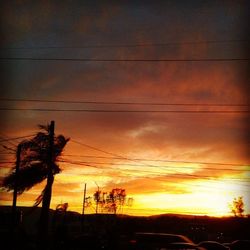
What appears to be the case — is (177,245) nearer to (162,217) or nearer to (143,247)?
(143,247)

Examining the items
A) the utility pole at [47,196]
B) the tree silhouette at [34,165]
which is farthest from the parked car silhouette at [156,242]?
the tree silhouette at [34,165]

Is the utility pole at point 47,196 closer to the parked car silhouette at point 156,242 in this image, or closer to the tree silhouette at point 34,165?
the tree silhouette at point 34,165

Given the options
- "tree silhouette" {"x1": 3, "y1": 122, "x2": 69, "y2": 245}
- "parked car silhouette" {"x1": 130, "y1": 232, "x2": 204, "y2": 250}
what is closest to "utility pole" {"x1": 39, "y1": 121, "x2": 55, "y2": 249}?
"tree silhouette" {"x1": 3, "y1": 122, "x2": 69, "y2": 245}

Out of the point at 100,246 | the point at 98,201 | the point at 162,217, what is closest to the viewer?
the point at 100,246

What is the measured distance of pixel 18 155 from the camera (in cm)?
2697

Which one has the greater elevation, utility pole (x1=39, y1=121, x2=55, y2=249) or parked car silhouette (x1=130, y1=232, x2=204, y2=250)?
utility pole (x1=39, y1=121, x2=55, y2=249)

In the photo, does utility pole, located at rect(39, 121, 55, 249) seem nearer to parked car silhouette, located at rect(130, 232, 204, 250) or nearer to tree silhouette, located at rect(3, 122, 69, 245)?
tree silhouette, located at rect(3, 122, 69, 245)

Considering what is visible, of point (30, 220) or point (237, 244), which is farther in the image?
point (30, 220)

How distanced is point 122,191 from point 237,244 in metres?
49.9

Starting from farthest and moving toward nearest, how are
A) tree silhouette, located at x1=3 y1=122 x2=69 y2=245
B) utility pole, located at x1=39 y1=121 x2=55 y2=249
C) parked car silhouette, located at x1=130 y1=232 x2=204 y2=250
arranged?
tree silhouette, located at x1=3 y1=122 x2=69 y2=245 → utility pole, located at x1=39 y1=121 x2=55 y2=249 → parked car silhouette, located at x1=130 y1=232 x2=204 y2=250

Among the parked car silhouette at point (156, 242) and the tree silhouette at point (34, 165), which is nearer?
the parked car silhouette at point (156, 242)

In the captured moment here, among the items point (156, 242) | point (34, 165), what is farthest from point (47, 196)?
point (156, 242)

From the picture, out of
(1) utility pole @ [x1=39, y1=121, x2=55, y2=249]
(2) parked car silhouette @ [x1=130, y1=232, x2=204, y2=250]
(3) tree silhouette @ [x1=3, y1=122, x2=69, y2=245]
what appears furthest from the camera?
(3) tree silhouette @ [x1=3, y1=122, x2=69, y2=245]

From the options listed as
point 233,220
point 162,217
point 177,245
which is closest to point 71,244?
point 177,245
